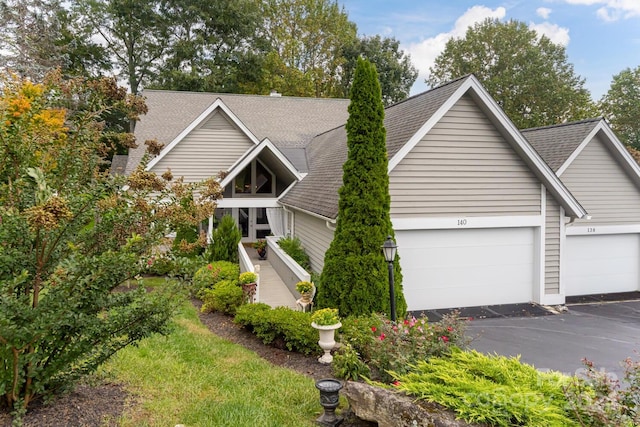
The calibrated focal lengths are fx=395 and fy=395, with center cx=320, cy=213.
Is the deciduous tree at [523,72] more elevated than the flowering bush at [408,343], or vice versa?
the deciduous tree at [523,72]

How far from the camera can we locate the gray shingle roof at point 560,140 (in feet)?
38.8

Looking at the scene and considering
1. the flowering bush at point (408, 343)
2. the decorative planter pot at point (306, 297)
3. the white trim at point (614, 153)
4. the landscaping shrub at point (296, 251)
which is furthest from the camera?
the landscaping shrub at point (296, 251)

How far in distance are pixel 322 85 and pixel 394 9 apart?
66.8 ft

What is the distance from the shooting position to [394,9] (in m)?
18.4

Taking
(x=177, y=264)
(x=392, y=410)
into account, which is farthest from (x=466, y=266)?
(x=177, y=264)

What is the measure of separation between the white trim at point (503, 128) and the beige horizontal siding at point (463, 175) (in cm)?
31

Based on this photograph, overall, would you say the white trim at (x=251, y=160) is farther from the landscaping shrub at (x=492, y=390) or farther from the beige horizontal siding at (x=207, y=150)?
the landscaping shrub at (x=492, y=390)

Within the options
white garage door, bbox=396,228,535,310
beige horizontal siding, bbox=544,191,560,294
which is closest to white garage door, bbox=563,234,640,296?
beige horizontal siding, bbox=544,191,560,294

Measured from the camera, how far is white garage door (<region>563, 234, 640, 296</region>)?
1191 centimetres

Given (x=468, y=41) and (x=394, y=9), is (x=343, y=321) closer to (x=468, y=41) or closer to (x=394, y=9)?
(x=394, y=9)

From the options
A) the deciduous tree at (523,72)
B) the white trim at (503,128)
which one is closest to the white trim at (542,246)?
the white trim at (503,128)

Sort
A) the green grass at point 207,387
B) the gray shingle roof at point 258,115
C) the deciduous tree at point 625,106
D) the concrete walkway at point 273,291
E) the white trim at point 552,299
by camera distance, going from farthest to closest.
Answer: the deciduous tree at point 625,106 → the gray shingle roof at point 258,115 → the white trim at point 552,299 → the concrete walkway at point 273,291 → the green grass at point 207,387

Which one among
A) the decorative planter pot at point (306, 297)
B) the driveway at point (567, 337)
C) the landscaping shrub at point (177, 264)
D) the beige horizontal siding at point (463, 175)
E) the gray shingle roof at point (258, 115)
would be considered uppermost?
the gray shingle roof at point (258, 115)

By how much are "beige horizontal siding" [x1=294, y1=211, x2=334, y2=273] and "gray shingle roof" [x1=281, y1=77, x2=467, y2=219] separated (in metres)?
0.56
